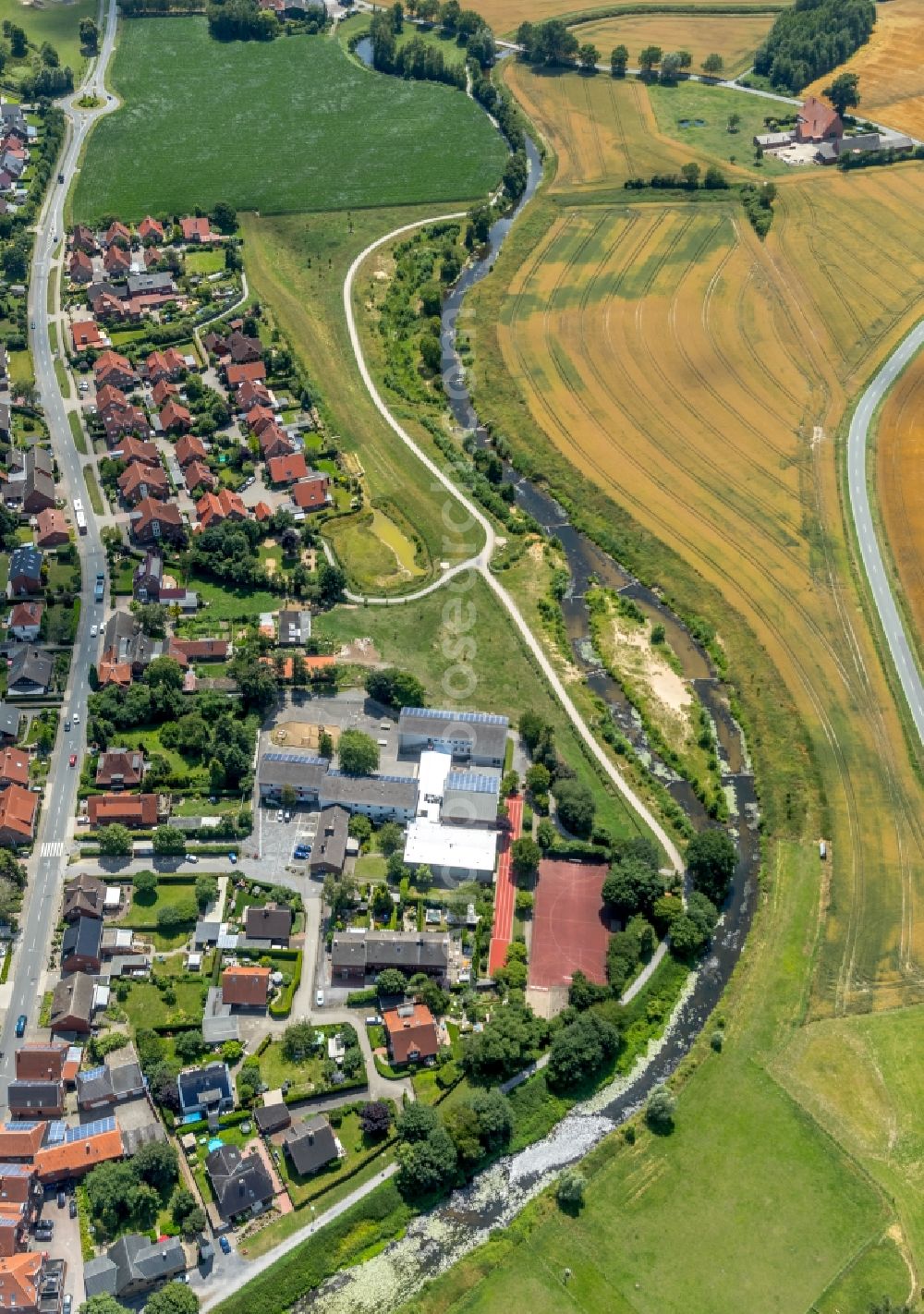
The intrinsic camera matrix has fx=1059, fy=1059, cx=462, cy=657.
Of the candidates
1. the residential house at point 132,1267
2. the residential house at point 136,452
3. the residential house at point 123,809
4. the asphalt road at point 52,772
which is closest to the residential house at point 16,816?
the asphalt road at point 52,772

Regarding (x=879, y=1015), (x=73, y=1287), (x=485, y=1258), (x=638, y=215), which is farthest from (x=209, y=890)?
(x=638, y=215)

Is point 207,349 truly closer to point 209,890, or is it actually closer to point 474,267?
point 474,267

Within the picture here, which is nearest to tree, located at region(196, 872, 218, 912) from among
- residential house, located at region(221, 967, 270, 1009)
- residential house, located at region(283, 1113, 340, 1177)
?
residential house, located at region(221, 967, 270, 1009)

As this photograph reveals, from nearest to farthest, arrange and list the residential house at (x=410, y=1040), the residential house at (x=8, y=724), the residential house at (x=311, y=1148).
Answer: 1. the residential house at (x=311, y=1148)
2. the residential house at (x=410, y=1040)
3. the residential house at (x=8, y=724)

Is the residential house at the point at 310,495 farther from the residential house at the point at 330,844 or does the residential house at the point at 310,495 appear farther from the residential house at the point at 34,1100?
the residential house at the point at 34,1100

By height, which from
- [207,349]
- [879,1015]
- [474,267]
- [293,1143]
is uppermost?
[474,267]

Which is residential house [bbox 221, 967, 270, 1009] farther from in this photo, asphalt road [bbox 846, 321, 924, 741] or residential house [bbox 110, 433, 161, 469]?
residential house [bbox 110, 433, 161, 469]

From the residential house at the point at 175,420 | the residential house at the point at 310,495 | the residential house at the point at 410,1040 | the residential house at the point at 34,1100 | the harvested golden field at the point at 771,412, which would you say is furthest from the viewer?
the residential house at the point at 175,420
